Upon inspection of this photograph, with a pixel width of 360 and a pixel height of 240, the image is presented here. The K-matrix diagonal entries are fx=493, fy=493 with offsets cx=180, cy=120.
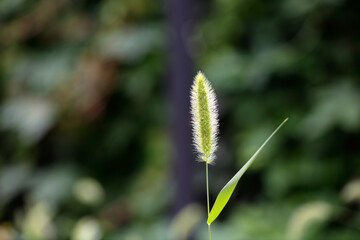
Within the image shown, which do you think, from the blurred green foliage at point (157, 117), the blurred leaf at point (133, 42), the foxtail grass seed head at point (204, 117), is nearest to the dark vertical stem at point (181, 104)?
the blurred green foliage at point (157, 117)

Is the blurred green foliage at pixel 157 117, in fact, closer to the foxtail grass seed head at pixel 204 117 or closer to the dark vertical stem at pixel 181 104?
the dark vertical stem at pixel 181 104

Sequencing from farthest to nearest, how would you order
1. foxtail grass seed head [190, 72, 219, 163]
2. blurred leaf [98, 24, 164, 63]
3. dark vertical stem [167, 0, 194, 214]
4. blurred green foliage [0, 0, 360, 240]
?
blurred leaf [98, 24, 164, 63], dark vertical stem [167, 0, 194, 214], blurred green foliage [0, 0, 360, 240], foxtail grass seed head [190, 72, 219, 163]

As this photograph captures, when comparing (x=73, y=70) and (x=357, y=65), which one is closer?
(x=357, y=65)

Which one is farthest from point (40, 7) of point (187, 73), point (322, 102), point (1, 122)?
point (322, 102)

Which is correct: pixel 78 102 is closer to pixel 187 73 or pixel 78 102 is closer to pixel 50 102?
pixel 50 102

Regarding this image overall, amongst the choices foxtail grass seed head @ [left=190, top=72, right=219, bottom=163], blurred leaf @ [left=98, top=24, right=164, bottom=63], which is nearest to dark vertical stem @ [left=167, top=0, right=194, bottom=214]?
blurred leaf @ [left=98, top=24, right=164, bottom=63]

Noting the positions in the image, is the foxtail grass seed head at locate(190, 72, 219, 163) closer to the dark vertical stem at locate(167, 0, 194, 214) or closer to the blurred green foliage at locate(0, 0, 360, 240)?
the blurred green foliage at locate(0, 0, 360, 240)
